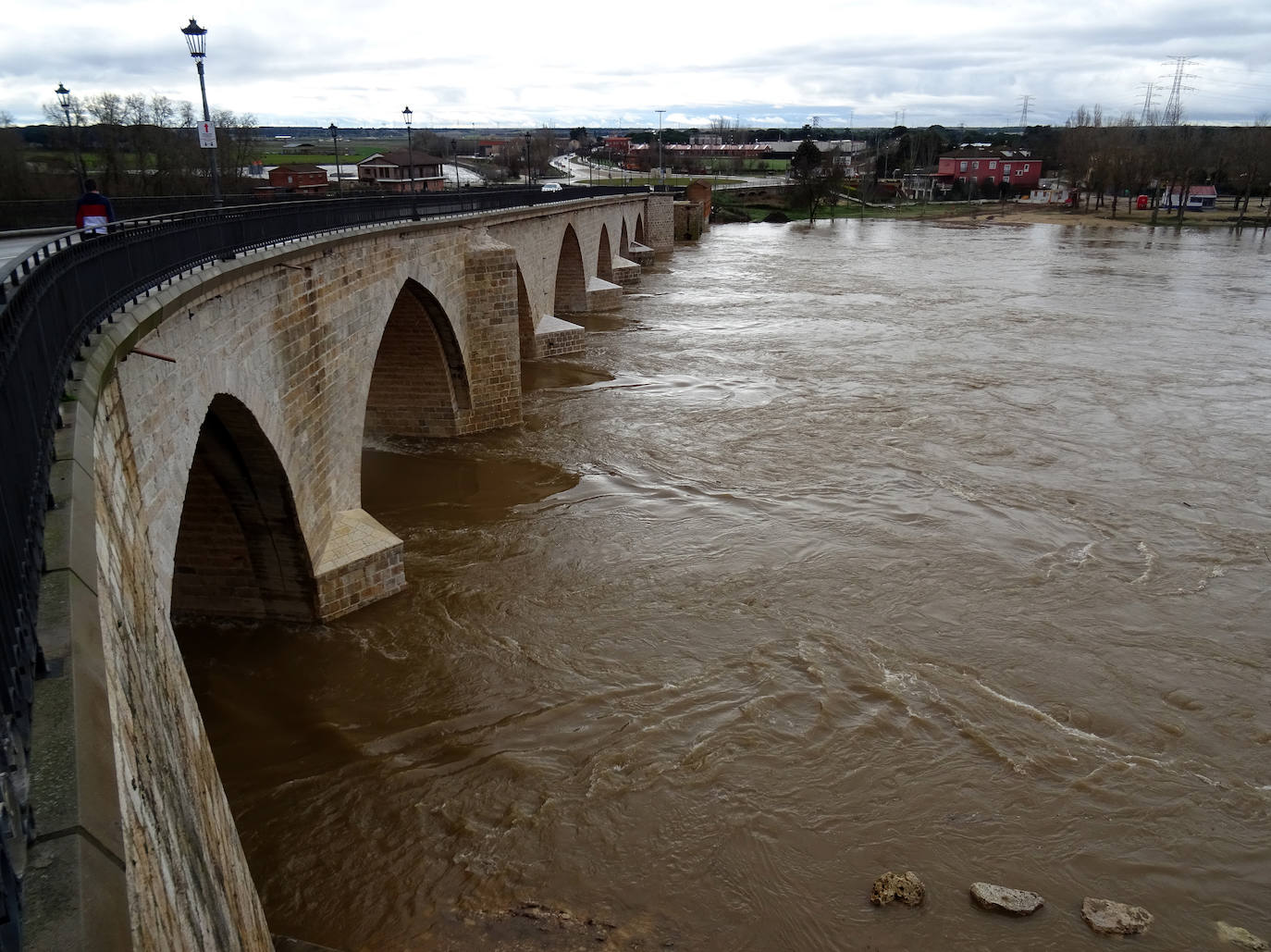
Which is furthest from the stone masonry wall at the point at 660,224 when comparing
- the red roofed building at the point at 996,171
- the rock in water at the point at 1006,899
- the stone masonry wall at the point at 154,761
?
the red roofed building at the point at 996,171

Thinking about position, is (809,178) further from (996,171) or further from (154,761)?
(154,761)

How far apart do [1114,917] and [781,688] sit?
3589mm

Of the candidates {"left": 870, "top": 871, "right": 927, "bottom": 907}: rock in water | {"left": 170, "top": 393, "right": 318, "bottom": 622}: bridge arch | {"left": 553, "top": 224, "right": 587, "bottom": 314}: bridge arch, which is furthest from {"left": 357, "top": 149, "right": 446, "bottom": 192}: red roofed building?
{"left": 870, "top": 871, "right": 927, "bottom": 907}: rock in water

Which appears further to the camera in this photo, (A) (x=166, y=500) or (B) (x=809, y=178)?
(B) (x=809, y=178)

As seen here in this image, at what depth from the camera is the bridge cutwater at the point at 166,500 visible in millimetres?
2428

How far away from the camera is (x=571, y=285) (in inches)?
1315

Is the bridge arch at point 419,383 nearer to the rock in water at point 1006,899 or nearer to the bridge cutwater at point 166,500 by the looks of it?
the bridge cutwater at point 166,500

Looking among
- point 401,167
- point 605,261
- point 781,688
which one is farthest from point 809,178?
point 781,688

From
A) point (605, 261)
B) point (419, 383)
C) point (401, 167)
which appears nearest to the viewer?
point (419, 383)

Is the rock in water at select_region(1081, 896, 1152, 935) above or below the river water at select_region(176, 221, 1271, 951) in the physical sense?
below

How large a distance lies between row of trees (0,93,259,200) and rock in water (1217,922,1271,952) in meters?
19.9

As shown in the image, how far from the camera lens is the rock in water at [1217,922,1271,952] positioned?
21.8 feet

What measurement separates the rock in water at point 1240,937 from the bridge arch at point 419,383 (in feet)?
45.3

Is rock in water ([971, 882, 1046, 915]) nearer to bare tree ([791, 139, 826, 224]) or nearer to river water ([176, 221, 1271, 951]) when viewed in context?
river water ([176, 221, 1271, 951])
